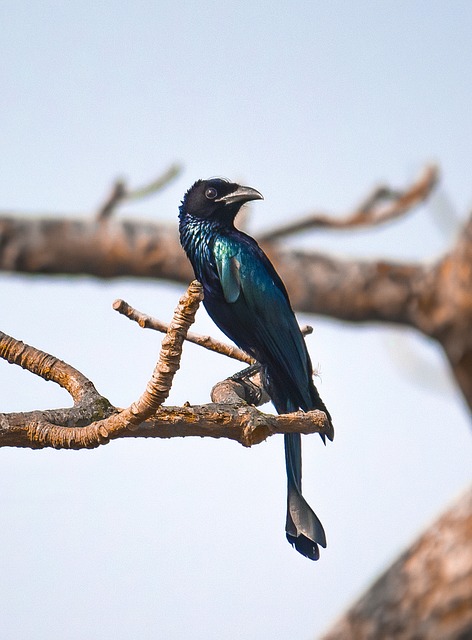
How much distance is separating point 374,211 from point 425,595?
5892 millimetres

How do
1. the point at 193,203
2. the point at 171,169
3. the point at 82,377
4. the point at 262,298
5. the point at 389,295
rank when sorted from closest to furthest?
1. the point at 82,377
2. the point at 262,298
3. the point at 193,203
4. the point at 171,169
5. the point at 389,295

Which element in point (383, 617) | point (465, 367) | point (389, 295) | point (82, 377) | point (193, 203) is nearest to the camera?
point (82, 377)

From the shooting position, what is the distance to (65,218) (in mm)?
10695

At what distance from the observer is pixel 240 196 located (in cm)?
406

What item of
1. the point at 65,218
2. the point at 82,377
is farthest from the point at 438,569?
the point at 65,218

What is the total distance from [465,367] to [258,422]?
7.31 metres

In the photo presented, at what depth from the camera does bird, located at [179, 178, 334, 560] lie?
3658 millimetres

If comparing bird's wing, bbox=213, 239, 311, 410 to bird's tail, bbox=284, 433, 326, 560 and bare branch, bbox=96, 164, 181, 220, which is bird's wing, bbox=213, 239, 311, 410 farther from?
bare branch, bbox=96, 164, 181, 220

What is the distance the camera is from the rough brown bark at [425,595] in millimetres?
4297

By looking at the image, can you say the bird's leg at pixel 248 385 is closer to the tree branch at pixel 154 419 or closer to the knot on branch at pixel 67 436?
the tree branch at pixel 154 419

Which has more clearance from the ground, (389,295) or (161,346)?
(389,295)

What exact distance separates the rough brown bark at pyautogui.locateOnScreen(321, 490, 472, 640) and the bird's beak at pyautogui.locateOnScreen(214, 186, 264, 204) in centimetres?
192

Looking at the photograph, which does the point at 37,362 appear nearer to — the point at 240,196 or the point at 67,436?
the point at 67,436

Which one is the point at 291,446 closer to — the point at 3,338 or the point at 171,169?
the point at 3,338
